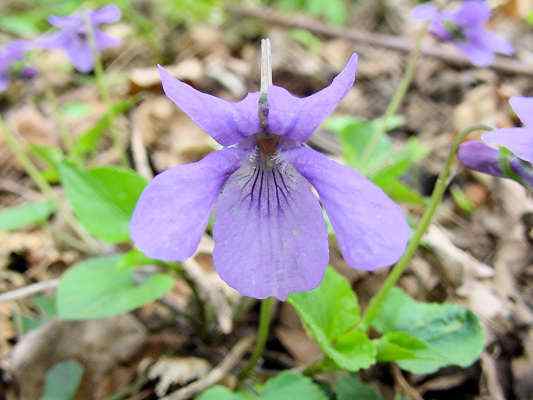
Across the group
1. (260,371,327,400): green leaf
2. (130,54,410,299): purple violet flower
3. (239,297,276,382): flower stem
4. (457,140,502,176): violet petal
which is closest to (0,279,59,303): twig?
(239,297,276,382): flower stem

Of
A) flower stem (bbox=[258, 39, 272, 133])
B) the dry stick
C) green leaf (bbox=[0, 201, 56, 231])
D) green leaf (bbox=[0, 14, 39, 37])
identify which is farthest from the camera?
green leaf (bbox=[0, 14, 39, 37])

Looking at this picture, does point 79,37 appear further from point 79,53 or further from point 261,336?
point 261,336

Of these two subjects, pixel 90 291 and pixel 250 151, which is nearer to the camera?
pixel 250 151

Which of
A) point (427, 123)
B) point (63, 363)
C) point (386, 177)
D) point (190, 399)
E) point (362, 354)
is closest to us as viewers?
point (362, 354)

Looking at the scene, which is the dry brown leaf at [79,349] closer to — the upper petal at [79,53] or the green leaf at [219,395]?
the green leaf at [219,395]

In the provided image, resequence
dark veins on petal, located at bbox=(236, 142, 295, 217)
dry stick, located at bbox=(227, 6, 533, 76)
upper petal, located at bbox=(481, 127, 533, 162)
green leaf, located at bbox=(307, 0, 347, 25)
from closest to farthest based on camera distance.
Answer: upper petal, located at bbox=(481, 127, 533, 162)
dark veins on petal, located at bbox=(236, 142, 295, 217)
dry stick, located at bbox=(227, 6, 533, 76)
green leaf, located at bbox=(307, 0, 347, 25)

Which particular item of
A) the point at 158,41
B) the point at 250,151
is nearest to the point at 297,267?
the point at 250,151

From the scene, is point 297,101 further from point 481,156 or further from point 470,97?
point 470,97

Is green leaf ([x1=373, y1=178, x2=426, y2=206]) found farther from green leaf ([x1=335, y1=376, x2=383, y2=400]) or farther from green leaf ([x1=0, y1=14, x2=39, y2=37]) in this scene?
green leaf ([x1=0, y1=14, x2=39, y2=37])
